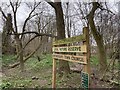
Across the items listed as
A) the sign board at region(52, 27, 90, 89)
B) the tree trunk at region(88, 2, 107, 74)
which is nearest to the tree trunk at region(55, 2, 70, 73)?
the tree trunk at region(88, 2, 107, 74)

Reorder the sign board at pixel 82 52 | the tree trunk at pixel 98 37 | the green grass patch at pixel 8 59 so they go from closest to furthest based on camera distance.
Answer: the sign board at pixel 82 52, the tree trunk at pixel 98 37, the green grass patch at pixel 8 59

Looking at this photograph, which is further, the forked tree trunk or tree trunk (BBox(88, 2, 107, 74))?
tree trunk (BBox(88, 2, 107, 74))

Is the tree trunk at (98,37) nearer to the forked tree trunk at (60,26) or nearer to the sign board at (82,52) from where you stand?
the forked tree trunk at (60,26)

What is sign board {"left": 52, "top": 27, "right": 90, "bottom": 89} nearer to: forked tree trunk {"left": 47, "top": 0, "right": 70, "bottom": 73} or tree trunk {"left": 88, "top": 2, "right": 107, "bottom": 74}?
forked tree trunk {"left": 47, "top": 0, "right": 70, "bottom": 73}

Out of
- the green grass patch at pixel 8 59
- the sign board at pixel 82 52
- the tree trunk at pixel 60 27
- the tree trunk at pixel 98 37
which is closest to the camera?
the sign board at pixel 82 52

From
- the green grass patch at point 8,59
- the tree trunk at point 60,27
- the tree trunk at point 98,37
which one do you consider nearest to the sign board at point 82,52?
the tree trunk at point 60,27

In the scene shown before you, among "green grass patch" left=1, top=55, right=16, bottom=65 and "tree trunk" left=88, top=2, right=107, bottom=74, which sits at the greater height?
"tree trunk" left=88, top=2, right=107, bottom=74

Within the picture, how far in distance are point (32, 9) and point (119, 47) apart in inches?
298

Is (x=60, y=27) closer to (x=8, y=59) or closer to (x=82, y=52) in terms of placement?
(x=82, y=52)

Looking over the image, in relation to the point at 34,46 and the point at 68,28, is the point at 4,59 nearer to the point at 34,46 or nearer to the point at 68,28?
the point at 34,46

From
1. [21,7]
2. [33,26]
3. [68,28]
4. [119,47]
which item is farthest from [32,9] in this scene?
[119,47]

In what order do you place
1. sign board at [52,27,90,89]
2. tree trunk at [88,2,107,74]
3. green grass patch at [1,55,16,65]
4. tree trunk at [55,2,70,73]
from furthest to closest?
green grass patch at [1,55,16,65], tree trunk at [88,2,107,74], tree trunk at [55,2,70,73], sign board at [52,27,90,89]

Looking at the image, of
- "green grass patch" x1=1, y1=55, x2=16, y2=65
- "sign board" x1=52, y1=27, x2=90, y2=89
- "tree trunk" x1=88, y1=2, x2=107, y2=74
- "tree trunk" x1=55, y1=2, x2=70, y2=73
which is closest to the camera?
"sign board" x1=52, y1=27, x2=90, y2=89

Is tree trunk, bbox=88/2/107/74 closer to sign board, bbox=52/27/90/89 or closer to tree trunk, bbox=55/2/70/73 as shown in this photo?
tree trunk, bbox=55/2/70/73
